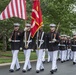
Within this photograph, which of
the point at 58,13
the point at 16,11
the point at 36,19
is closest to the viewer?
the point at 16,11

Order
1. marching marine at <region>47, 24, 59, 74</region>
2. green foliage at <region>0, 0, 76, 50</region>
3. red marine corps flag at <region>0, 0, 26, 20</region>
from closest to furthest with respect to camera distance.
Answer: marching marine at <region>47, 24, 59, 74</region>, red marine corps flag at <region>0, 0, 26, 20</region>, green foliage at <region>0, 0, 76, 50</region>

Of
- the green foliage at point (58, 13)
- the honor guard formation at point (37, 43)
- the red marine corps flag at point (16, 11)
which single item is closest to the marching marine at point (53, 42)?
the honor guard formation at point (37, 43)

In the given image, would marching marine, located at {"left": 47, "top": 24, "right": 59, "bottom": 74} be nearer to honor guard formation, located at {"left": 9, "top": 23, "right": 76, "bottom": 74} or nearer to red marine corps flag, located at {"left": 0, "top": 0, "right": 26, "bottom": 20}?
honor guard formation, located at {"left": 9, "top": 23, "right": 76, "bottom": 74}

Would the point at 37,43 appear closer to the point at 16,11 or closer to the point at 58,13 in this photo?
the point at 16,11

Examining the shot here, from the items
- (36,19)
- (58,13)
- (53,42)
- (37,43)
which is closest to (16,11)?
(36,19)

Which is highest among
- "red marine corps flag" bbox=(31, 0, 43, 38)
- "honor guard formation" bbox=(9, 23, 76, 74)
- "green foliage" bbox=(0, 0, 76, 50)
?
"green foliage" bbox=(0, 0, 76, 50)

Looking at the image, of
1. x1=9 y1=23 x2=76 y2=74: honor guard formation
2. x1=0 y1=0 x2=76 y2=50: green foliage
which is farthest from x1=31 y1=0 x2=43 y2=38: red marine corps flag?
x1=0 y1=0 x2=76 y2=50: green foliage

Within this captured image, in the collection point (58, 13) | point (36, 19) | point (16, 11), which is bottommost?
point (36, 19)

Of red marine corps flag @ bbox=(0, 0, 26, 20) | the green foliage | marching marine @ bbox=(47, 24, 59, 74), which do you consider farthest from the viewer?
the green foliage

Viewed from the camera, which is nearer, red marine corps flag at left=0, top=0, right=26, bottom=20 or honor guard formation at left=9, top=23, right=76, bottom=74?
honor guard formation at left=9, top=23, right=76, bottom=74

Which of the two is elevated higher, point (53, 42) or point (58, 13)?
point (58, 13)

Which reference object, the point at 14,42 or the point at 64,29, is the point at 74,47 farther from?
the point at 64,29

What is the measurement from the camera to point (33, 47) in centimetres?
1315

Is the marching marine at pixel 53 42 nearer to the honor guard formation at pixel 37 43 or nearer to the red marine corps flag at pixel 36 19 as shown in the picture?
the honor guard formation at pixel 37 43
